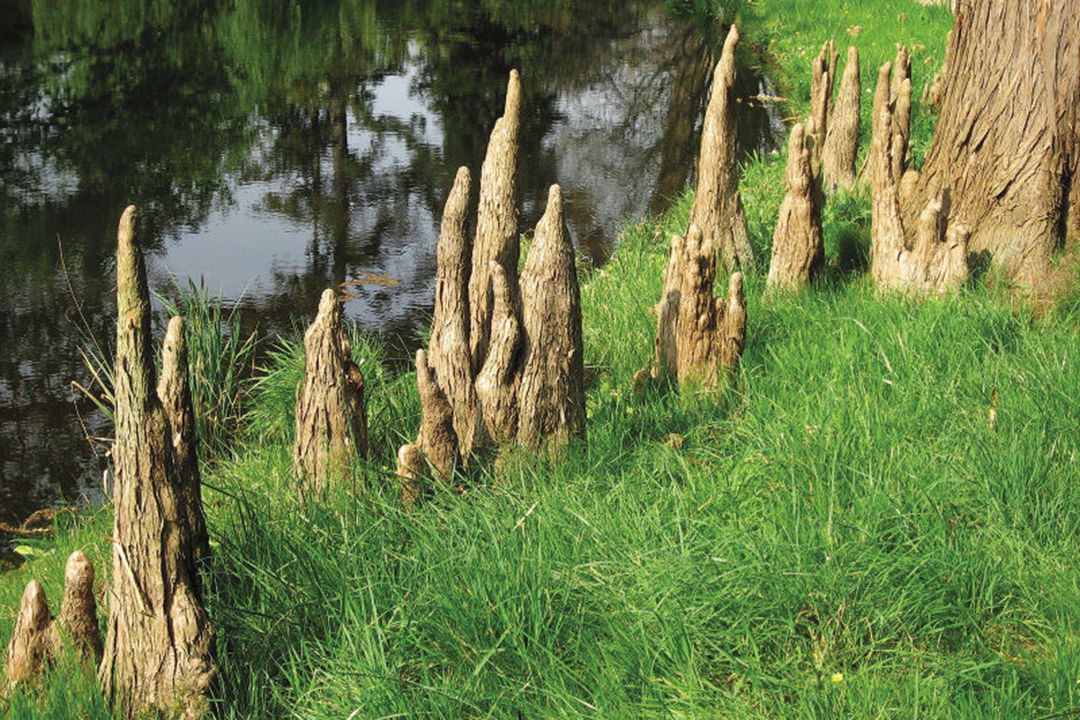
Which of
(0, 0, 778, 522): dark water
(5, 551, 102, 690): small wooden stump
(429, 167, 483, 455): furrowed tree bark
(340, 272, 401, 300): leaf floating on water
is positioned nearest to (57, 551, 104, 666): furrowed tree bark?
(5, 551, 102, 690): small wooden stump

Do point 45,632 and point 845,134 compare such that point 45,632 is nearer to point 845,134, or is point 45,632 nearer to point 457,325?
point 457,325

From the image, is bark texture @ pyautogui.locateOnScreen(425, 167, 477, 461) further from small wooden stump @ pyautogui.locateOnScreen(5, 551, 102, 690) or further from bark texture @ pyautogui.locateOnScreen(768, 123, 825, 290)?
bark texture @ pyautogui.locateOnScreen(768, 123, 825, 290)

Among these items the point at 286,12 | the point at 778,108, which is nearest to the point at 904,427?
the point at 778,108

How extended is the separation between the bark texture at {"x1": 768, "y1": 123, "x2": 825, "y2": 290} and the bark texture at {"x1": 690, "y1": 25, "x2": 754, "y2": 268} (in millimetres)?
393

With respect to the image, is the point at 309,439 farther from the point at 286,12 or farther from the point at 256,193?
the point at 286,12

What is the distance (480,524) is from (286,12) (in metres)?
18.2

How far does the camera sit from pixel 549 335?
4082 mm

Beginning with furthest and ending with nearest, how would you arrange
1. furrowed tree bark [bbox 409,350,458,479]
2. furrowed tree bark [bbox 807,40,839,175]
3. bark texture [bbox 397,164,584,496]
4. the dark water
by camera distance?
the dark water < furrowed tree bark [bbox 807,40,839,175] < bark texture [bbox 397,164,584,496] < furrowed tree bark [bbox 409,350,458,479]

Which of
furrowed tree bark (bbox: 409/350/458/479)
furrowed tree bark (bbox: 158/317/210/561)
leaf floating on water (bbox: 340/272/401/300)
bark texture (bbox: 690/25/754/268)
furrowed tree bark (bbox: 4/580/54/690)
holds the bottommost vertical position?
leaf floating on water (bbox: 340/272/401/300)

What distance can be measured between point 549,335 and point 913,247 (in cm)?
239

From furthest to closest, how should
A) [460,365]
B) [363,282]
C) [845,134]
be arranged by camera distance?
[363,282], [845,134], [460,365]

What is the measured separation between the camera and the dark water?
8109 millimetres

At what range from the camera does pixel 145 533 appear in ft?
9.41

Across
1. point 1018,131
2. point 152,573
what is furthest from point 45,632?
point 1018,131
